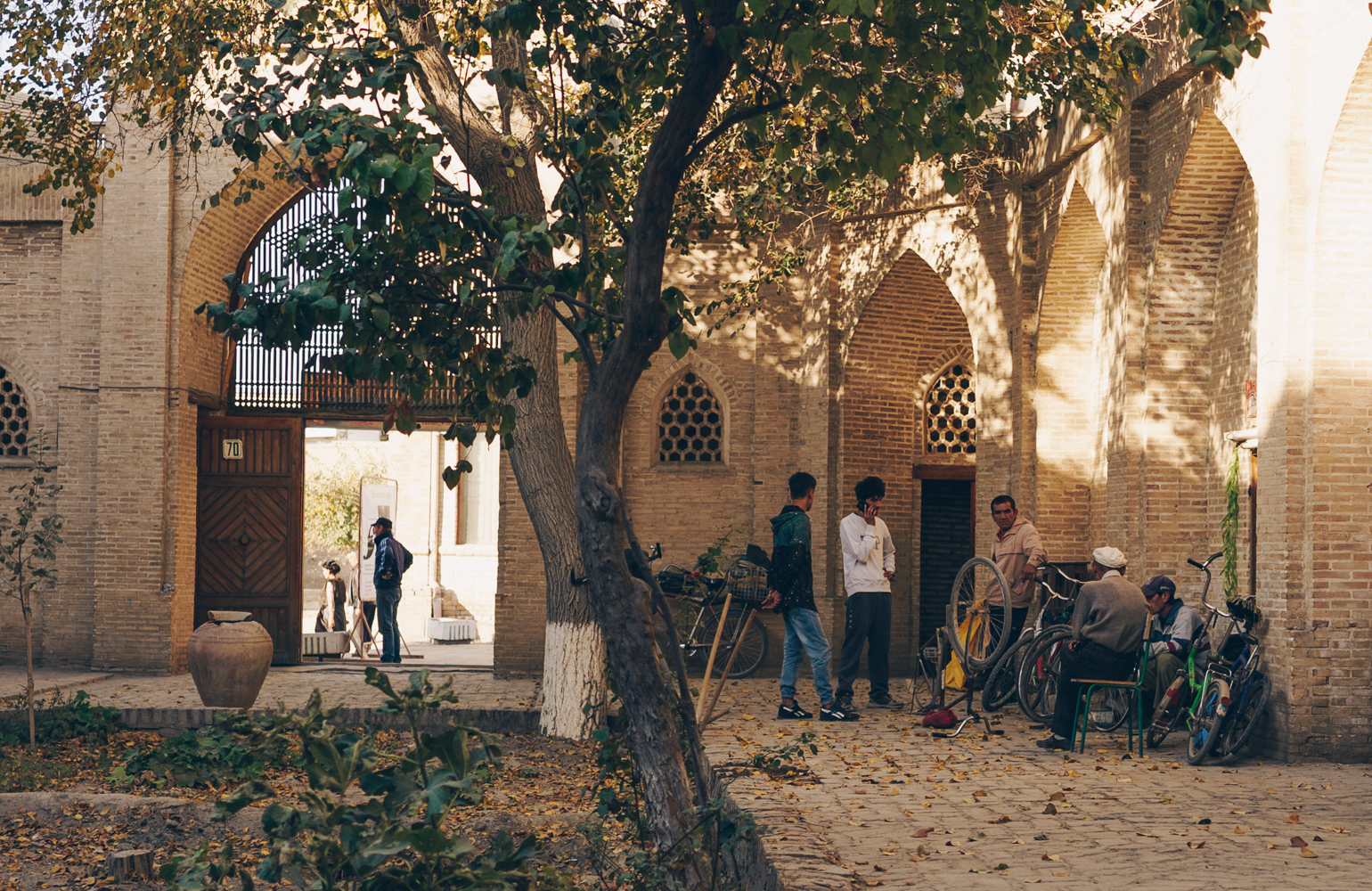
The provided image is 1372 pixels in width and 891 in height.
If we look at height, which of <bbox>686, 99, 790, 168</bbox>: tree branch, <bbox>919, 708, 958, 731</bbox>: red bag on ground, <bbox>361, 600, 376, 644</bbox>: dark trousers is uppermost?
<bbox>686, 99, 790, 168</bbox>: tree branch

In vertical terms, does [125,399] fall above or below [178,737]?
above

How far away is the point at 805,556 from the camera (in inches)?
396

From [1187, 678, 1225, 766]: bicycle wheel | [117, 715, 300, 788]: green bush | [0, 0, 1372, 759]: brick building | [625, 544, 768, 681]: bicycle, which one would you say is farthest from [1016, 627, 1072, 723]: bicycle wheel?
[117, 715, 300, 788]: green bush

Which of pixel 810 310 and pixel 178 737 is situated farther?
pixel 810 310

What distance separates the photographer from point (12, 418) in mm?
14719

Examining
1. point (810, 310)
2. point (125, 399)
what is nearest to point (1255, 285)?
point (810, 310)

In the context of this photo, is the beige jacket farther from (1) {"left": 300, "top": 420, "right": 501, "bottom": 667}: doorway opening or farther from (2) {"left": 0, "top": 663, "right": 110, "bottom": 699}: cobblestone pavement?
(1) {"left": 300, "top": 420, "right": 501, "bottom": 667}: doorway opening

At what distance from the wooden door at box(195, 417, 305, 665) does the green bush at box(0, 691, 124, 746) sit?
4.69 meters

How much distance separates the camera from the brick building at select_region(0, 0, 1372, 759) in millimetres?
8320

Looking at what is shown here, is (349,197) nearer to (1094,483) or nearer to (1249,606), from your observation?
(1249,606)

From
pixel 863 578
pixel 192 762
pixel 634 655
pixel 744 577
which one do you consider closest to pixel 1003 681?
pixel 863 578

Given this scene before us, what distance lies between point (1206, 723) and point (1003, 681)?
2346mm

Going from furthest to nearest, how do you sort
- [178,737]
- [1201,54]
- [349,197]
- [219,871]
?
[178,737] → [1201,54] → [349,197] → [219,871]

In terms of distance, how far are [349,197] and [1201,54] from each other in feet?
10.5
